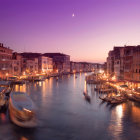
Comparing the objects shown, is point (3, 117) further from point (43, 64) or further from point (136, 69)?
point (43, 64)

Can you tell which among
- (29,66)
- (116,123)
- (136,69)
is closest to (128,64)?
(136,69)

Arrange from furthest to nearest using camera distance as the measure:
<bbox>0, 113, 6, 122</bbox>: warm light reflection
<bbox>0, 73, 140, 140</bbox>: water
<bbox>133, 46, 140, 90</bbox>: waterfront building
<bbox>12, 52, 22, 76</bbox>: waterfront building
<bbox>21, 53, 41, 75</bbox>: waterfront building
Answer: <bbox>21, 53, 41, 75</bbox>: waterfront building → <bbox>12, 52, 22, 76</bbox>: waterfront building → <bbox>133, 46, 140, 90</bbox>: waterfront building → <bbox>0, 113, 6, 122</bbox>: warm light reflection → <bbox>0, 73, 140, 140</bbox>: water

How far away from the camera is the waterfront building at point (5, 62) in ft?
91.0

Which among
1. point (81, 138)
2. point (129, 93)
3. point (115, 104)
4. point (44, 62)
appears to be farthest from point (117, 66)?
point (44, 62)

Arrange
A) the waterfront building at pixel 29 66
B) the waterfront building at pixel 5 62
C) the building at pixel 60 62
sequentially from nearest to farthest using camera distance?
1. the waterfront building at pixel 5 62
2. the waterfront building at pixel 29 66
3. the building at pixel 60 62

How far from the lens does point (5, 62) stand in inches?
1140

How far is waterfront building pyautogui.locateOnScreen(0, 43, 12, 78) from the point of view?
27.7 metres

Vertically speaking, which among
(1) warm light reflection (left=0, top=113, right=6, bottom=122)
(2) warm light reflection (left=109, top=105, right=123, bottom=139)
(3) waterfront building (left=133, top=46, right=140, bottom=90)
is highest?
(3) waterfront building (left=133, top=46, right=140, bottom=90)

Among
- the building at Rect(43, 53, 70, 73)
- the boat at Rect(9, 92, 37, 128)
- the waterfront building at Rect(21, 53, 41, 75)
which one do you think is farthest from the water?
the building at Rect(43, 53, 70, 73)

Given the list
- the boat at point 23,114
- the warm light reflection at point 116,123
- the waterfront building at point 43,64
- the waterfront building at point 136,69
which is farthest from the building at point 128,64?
the waterfront building at point 43,64

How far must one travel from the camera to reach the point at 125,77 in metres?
21.6

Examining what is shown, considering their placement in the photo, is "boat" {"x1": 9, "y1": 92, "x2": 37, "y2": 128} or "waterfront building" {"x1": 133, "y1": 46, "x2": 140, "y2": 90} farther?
"waterfront building" {"x1": 133, "y1": 46, "x2": 140, "y2": 90}

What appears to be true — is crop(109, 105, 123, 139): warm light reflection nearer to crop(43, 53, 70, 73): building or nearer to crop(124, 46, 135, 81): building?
crop(124, 46, 135, 81): building

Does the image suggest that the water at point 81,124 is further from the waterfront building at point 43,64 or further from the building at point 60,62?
the building at point 60,62
